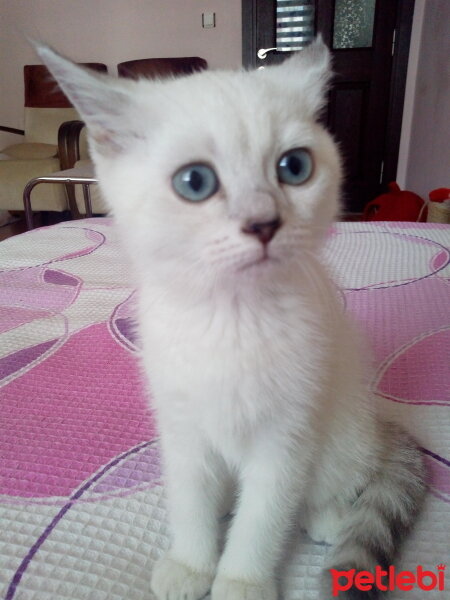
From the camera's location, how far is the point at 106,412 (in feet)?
2.35

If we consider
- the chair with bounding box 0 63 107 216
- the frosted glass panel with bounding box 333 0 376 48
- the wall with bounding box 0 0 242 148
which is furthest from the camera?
the wall with bounding box 0 0 242 148

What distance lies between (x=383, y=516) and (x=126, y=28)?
403 cm

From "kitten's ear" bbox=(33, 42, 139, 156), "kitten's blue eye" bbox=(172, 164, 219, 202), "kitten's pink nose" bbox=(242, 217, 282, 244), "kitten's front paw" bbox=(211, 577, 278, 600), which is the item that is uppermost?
"kitten's ear" bbox=(33, 42, 139, 156)

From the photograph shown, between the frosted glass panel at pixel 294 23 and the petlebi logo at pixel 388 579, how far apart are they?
131 inches

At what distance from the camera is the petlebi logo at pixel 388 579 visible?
44 centimetres

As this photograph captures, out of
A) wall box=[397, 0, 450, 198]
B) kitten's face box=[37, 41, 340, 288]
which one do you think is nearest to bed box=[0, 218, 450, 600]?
kitten's face box=[37, 41, 340, 288]

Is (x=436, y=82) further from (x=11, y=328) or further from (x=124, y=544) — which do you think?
(x=124, y=544)

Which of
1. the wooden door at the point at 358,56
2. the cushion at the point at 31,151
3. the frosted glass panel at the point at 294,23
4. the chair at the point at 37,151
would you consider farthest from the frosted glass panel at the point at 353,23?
the cushion at the point at 31,151

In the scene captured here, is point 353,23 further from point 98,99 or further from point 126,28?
point 98,99

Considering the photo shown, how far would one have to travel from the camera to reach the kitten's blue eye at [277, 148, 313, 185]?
1.50 ft

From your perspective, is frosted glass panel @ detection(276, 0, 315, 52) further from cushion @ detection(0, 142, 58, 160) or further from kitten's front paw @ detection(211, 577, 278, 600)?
kitten's front paw @ detection(211, 577, 278, 600)

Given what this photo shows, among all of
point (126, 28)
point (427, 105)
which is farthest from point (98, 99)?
point (126, 28)

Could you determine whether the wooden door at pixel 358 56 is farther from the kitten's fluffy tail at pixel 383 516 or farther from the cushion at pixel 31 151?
the kitten's fluffy tail at pixel 383 516

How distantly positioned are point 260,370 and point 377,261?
81 cm
